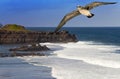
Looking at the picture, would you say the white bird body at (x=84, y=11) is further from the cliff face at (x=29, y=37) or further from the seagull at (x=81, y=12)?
the cliff face at (x=29, y=37)

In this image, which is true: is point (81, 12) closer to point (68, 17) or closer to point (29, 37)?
point (68, 17)

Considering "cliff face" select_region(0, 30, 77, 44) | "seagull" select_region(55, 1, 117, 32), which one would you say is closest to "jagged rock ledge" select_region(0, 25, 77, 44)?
"cliff face" select_region(0, 30, 77, 44)

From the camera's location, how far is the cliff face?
241 feet

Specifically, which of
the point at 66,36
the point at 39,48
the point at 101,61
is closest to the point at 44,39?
the point at 66,36

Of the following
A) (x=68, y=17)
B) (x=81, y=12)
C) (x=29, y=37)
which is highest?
(x=81, y=12)

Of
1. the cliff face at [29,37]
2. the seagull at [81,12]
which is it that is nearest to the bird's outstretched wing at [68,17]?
the seagull at [81,12]

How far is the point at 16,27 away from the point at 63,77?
5947cm

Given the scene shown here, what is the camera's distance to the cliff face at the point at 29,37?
2894 inches

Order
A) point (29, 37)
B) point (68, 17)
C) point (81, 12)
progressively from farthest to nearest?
point (29, 37), point (81, 12), point (68, 17)

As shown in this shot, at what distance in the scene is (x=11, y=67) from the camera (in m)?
32.2

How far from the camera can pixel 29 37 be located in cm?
7500

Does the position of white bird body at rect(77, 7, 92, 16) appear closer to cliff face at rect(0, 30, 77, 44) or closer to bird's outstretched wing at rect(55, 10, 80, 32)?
bird's outstretched wing at rect(55, 10, 80, 32)

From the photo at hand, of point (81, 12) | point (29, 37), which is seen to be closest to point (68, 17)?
point (81, 12)

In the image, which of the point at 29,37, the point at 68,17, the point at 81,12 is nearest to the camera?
the point at 68,17
